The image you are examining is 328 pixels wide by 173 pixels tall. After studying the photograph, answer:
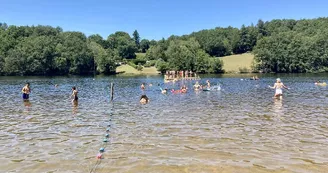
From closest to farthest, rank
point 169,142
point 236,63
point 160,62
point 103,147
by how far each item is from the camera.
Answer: point 103,147, point 169,142, point 160,62, point 236,63

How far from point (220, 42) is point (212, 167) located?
171m

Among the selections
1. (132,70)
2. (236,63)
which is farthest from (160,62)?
(236,63)

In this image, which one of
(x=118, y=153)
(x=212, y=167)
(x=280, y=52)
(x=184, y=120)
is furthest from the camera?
(x=280, y=52)

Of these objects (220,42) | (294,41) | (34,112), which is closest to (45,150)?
(34,112)

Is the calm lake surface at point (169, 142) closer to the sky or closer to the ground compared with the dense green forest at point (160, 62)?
closer to the ground

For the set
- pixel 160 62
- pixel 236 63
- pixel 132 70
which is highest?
pixel 160 62

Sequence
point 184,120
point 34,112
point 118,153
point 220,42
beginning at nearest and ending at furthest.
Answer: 1. point 118,153
2. point 184,120
3. point 34,112
4. point 220,42

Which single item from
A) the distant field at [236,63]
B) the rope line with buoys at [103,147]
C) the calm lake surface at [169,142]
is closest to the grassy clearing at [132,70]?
the distant field at [236,63]

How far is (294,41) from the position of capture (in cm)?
13650

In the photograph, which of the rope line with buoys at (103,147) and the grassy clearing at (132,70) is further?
the grassy clearing at (132,70)

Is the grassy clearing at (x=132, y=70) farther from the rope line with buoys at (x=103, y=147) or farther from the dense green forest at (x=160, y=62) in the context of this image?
the rope line with buoys at (x=103, y=147)

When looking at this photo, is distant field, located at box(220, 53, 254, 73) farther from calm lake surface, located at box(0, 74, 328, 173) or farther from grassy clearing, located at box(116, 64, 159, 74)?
calm lake surface, located at box(0, 74, 328, 173)

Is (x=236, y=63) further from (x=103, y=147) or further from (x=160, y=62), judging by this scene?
(x=103, y=147)

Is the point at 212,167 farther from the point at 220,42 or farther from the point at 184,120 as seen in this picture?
the point at 220,42
